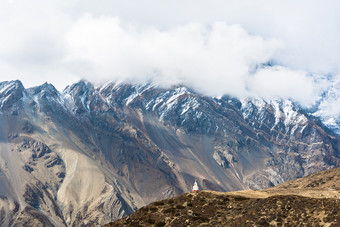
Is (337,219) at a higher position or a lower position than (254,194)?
lower

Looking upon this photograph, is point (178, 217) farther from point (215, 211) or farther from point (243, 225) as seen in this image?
point (243, 225)

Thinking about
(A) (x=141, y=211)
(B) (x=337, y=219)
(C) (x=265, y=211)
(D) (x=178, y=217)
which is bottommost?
(B) (x=337, y=219)

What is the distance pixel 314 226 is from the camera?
5147 cm

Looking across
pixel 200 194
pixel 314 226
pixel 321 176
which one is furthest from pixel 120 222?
pixel 321 176

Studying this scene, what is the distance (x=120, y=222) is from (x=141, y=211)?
157 inches

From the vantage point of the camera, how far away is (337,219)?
166 ft

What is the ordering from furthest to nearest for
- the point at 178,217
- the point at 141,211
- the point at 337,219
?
the point at 141,211 < the point at 178,217 < the point at 337,219

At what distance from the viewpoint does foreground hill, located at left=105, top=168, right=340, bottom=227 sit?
178ft

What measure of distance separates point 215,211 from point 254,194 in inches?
560

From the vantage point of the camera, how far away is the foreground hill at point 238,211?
178ft

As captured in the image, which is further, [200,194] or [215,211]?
[200,194]

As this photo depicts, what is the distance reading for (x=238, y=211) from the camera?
→ 6088 centimetres

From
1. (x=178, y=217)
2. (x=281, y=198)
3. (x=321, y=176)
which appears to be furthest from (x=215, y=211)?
(x=321, y=176)

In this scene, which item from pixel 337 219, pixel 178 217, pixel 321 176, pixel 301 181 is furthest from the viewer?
pixel 301 181
